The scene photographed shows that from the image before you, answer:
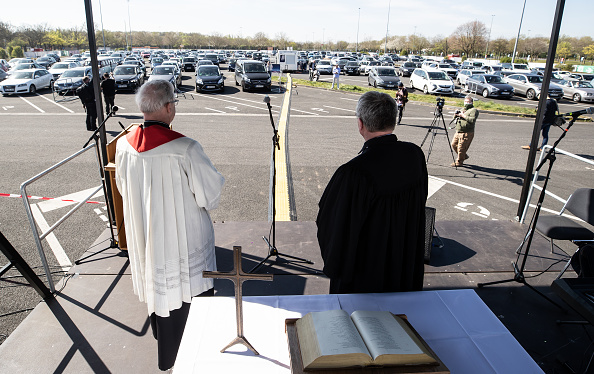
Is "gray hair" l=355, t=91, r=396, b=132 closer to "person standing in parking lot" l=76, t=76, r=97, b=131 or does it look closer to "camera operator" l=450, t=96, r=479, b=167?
"camera operator" l=450, t=96, r=479, b=167

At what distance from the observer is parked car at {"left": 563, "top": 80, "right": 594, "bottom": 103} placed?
22688mm

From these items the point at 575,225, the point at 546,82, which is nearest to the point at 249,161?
the point at 546,82

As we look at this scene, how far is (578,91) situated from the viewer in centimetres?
2300

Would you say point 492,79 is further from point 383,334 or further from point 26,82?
point 26,82

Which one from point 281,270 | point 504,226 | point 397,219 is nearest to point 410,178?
point 397,219

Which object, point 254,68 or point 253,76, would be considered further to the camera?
point 254,68

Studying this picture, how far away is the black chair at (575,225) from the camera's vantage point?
14.1ft

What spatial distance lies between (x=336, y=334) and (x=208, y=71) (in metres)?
23.3

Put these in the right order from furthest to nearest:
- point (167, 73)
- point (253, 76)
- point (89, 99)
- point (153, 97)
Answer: point (253, 76) → point (167, 73) → point (89, 99) → point (153, 97)

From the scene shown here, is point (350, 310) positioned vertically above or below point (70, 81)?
below

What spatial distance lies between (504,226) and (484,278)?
171cm

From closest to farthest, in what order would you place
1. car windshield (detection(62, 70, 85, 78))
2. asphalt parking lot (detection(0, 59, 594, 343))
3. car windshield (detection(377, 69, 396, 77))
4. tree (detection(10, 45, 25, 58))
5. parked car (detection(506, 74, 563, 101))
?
1. asphalt parking lot (detection(0, 59, 594, 343))
2. car windshield (detection(62, 70, 85, 78))
3. parked car (detection(506, 74, 563, 101))
4. car windshield (detection(377, 69, 396, 77))
5. tree (detection(10, 45, 25, 58))

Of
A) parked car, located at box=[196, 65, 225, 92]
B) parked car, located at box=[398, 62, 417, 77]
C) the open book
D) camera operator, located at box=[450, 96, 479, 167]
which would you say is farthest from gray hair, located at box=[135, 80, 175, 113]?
parked car, located at box=[398, 62, 417, 77]

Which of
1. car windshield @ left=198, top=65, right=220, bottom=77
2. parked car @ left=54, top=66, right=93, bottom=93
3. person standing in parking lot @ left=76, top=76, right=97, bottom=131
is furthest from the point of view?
car windshield @ left=198, top=65, right=220, bottom=77
